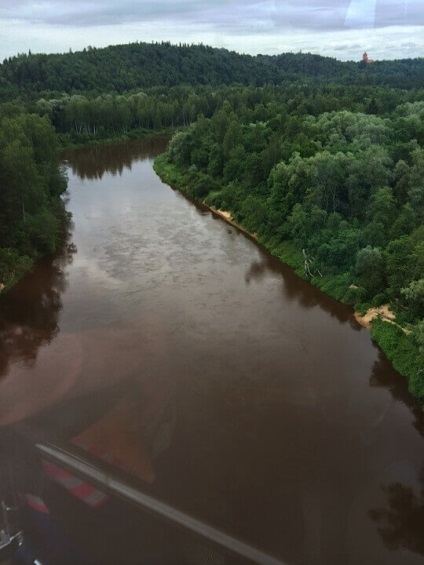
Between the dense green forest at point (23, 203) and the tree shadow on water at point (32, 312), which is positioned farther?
the dense green forest at point (23, 203)

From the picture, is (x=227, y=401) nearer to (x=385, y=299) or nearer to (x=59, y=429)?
(x=59, y=429)

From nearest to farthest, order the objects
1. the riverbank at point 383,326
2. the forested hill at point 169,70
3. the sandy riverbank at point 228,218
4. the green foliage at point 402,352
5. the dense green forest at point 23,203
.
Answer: the green foliage at point 402,352 < the riverbank at point 383,326 < the dense green forest at point 23,203 < the sandy riverbank at point 228,218 < the forested hill at point 169,70


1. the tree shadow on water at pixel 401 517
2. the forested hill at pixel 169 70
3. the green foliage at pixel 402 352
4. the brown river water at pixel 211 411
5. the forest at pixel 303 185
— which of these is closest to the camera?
the tree shadow on water at pixel 401 517

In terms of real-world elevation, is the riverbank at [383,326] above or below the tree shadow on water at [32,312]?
above

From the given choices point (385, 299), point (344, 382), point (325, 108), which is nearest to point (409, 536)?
point (344, 382)

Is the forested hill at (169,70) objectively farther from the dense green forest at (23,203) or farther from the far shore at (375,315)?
the far shore at (375,315)

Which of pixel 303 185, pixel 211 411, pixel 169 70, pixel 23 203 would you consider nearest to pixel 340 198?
pixel 303 185

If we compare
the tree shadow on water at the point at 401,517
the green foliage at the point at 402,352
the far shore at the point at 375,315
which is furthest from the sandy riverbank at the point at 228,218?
the tree shadow on water at the point at 401,517
